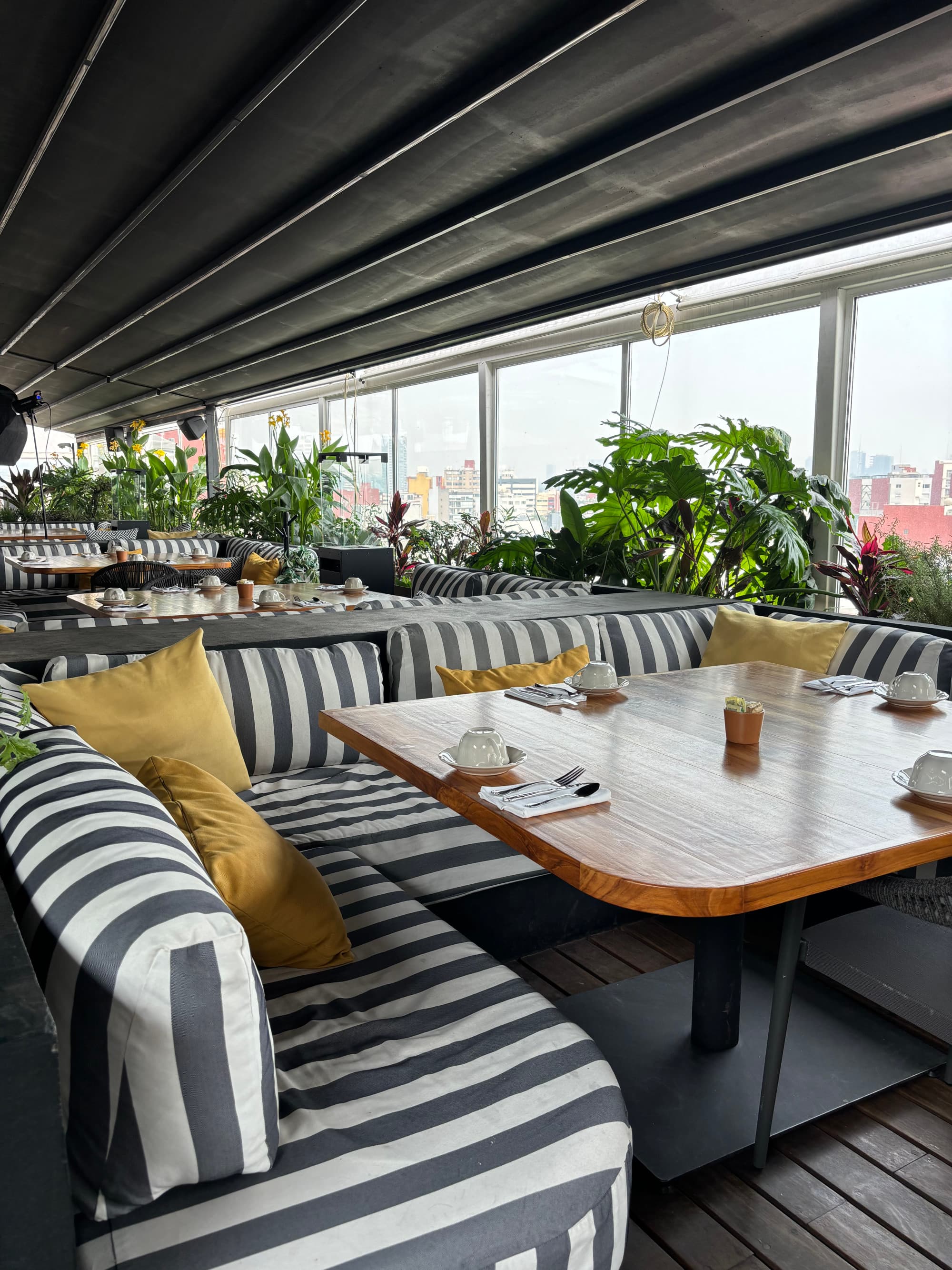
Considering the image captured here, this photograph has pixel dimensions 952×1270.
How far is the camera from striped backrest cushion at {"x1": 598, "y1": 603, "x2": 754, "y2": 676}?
330cm

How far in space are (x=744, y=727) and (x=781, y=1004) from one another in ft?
1.71

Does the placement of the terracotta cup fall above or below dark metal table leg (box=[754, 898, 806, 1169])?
above

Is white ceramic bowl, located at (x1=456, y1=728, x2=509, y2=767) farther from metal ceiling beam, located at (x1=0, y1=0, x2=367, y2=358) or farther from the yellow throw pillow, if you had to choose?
metal ceiling beam, located at (x1=0, y1=0, x2=367, y2=358)

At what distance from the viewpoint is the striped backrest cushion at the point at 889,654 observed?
2.83 meters

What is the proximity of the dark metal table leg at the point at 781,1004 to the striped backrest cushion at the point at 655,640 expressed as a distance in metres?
1.57

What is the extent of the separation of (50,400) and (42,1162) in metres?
16.6

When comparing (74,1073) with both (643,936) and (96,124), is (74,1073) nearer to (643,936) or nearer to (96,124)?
(643,936)

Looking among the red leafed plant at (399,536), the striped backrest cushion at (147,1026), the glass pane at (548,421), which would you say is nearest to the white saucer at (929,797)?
the striped backrest cushion at (147,1026)

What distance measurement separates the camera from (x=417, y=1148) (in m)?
1.07

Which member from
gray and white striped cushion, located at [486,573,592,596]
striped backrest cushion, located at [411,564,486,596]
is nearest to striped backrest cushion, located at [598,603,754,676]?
gray and white striped cushion, located at [486,573,592,596]

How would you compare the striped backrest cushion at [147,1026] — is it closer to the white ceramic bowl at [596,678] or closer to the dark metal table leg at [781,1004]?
the dark metal table leg at [781,1004]

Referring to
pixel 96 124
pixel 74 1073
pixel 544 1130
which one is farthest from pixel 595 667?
pixel 96 124

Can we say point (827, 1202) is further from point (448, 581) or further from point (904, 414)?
point (904, 414)

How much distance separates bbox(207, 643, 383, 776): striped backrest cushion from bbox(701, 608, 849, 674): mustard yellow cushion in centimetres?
127
